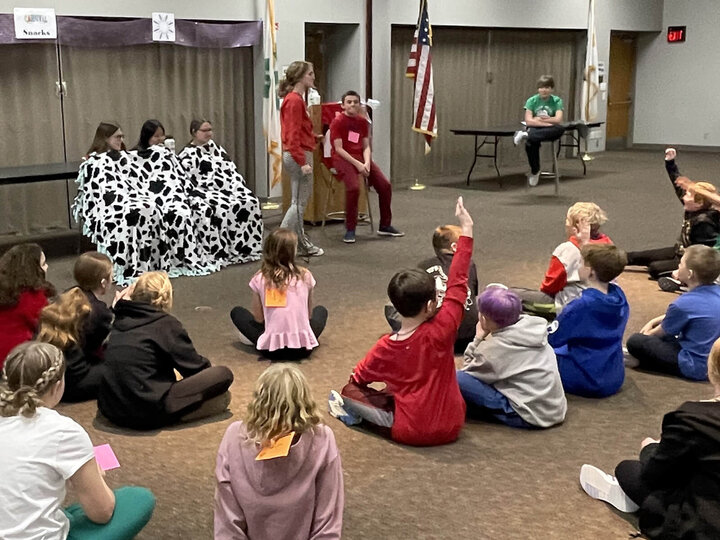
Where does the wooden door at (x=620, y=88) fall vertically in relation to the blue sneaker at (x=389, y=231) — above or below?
above

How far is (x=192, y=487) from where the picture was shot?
3.19m

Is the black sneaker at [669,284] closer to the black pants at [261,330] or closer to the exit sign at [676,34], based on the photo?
the black pants at [261,330]

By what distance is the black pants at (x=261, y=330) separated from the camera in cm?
463

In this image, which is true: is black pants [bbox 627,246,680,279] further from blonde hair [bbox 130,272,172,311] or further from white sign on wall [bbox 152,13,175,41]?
white sign on wall [bbox 152,13,175,41]

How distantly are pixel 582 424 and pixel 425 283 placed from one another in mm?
1026

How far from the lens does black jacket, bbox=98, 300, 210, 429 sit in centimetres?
353

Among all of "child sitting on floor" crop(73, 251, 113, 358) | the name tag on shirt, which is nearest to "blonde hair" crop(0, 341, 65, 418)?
"child sitting on floor" crop(73, 251, 113, 358)

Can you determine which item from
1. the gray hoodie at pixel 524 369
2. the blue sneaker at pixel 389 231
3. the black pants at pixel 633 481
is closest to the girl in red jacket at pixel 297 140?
the blue sneaker at pixel 389 231

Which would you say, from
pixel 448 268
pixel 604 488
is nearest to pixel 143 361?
pixel 448 268

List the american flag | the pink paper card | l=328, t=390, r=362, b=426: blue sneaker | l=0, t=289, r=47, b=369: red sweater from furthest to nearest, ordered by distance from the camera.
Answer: the american flag < l=0, t=289, r=47, b=369: red sweater < l=328, t=390, r=362, b=426: blue sneaker < the pink paper card

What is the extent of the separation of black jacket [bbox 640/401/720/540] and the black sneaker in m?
3.45

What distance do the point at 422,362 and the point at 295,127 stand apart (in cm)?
391

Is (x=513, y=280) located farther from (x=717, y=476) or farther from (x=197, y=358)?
(x=717, y=476)

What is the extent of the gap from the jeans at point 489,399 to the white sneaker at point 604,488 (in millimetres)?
563
